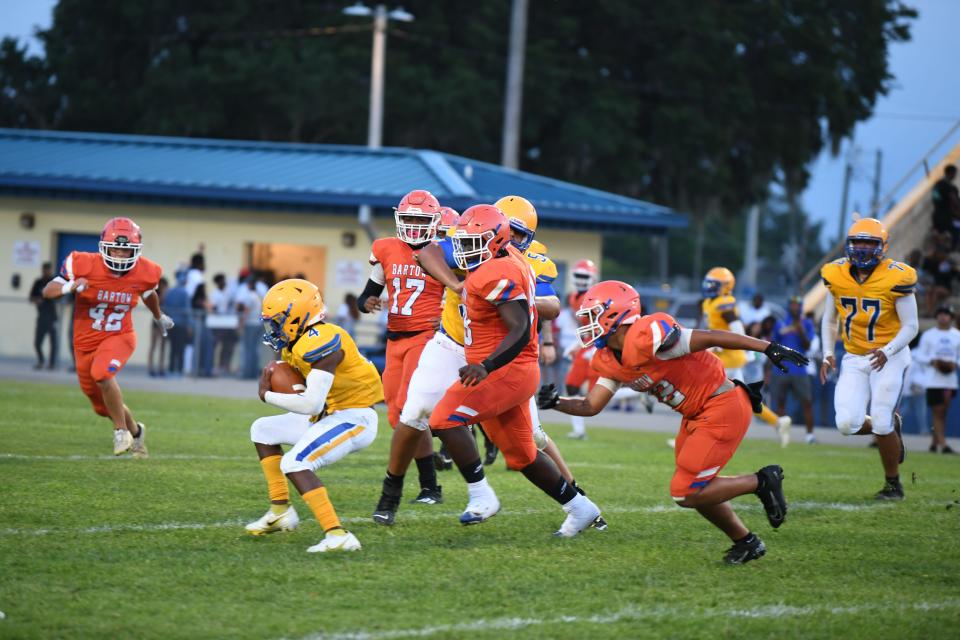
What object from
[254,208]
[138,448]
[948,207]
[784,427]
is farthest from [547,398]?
[254,208]

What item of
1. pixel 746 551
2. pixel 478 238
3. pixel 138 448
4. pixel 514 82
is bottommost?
pixel 138 448

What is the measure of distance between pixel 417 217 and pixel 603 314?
6.88 ft

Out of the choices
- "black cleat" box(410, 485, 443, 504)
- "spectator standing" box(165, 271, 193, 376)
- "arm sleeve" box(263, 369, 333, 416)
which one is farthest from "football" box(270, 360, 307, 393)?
"spectator standing" box(165, 271, 193, 376)

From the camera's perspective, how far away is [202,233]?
24.9 meters

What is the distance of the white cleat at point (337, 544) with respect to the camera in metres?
6.48

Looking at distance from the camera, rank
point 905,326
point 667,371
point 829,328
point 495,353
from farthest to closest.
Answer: point 829,328, point 905,326, point 495,353, point 667,371

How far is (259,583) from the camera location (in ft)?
18.9

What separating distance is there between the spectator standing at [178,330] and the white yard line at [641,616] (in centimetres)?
1602

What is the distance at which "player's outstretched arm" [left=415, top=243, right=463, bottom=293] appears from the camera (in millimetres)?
7707

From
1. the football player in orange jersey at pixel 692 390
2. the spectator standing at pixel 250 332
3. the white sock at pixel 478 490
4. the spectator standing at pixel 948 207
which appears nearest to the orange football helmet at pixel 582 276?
the white sock at pixel 478 490

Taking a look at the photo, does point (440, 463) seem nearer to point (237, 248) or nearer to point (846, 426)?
point (846, 426)

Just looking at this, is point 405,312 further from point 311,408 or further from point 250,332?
point 250,332

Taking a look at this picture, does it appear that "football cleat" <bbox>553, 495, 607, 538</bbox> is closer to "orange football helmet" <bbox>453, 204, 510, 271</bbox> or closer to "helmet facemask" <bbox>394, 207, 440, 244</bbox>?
"orange football helmet" <bbox>453, 204, 510, 271</bbox>

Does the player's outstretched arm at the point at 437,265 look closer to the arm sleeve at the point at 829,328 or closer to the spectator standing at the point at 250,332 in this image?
the arm sleeve at the point at 829,328
